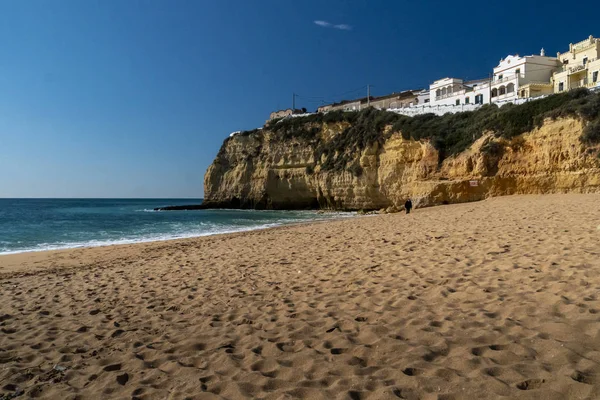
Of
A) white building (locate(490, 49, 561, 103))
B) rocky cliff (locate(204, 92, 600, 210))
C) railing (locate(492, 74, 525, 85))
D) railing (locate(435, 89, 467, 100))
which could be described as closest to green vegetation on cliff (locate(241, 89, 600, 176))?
rocky cliff (locate(204, 92, 600, 210))

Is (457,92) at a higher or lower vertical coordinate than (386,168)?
higher

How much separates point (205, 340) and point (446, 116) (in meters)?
30.8

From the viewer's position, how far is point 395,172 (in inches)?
1212

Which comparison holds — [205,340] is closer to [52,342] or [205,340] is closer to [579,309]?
[52,342]

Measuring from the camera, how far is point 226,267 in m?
8.08

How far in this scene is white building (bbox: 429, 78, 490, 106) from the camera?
40750mm

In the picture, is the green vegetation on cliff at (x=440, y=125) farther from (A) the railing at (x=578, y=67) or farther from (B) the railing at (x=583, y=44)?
(B) the railing at (x=583, y=44)

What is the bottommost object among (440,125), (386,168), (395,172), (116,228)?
(116,228)

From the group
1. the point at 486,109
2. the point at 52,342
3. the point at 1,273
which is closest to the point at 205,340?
the point at 52,342

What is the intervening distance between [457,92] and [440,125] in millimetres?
18485

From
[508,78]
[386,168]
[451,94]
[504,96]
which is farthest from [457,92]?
[386,168]

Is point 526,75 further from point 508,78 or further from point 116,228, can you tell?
point 116,228

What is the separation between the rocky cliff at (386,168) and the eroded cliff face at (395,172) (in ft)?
0.18

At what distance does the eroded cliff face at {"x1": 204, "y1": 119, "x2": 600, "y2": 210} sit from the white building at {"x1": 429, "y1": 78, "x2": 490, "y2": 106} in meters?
14.5
